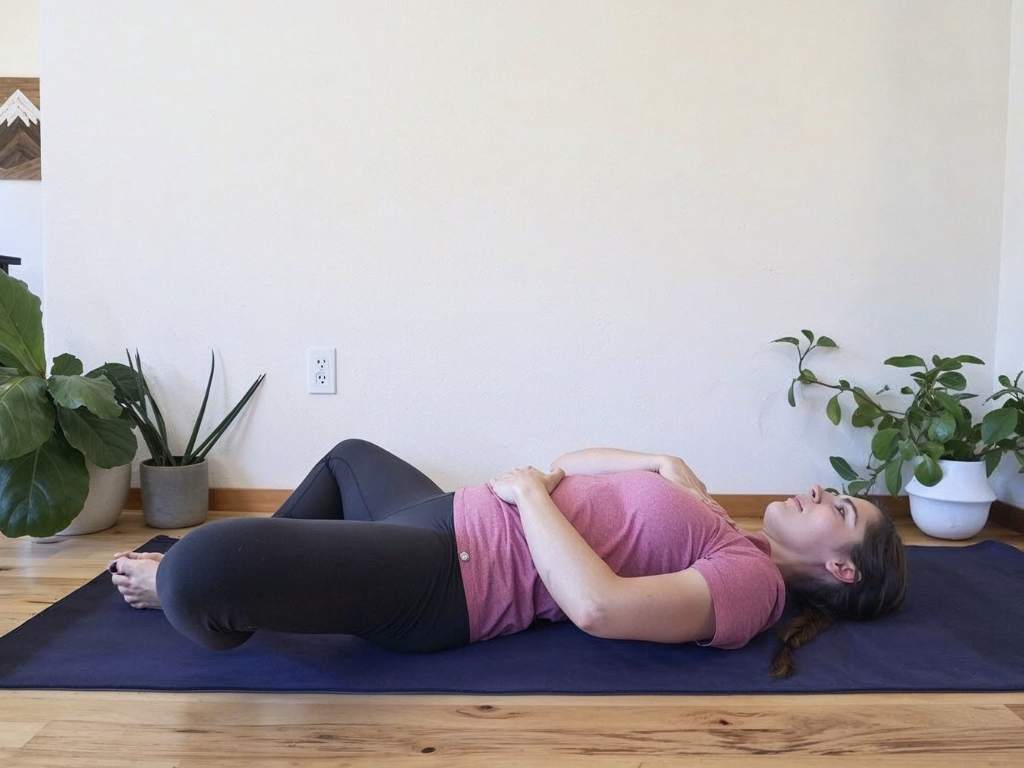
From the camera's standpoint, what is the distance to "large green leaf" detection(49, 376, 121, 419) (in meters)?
1.70

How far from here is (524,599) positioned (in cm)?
130

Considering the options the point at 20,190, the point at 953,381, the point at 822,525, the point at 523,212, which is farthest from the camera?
the point at 20,190

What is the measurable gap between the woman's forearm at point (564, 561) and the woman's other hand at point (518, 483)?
37 mm

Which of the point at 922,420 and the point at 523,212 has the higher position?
the point at 523,212

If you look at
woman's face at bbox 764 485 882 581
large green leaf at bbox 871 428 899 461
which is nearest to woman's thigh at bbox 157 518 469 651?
woman's face at bbox 764 485 882 581

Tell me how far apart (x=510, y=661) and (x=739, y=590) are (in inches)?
16.6

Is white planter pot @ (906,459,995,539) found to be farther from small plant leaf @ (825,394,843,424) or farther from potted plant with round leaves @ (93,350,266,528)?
potted plant with round leaves @ (93,350,266,528)

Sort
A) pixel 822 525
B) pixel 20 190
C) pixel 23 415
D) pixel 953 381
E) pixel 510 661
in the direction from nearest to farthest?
pixel 510 661 → pixel 822 525 → pixel 23 415 → pixel 953 381 → pixel 20 190

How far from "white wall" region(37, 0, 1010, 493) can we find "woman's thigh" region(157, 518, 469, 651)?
1039 mm

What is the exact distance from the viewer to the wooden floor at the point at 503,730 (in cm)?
98

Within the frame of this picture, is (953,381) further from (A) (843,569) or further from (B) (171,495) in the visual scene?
(B) (171,495)

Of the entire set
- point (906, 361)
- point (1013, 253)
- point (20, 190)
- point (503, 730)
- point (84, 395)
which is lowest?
point (503, 730)

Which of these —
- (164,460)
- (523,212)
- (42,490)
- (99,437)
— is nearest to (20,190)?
(164,460)

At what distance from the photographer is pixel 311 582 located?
1.07 metres
